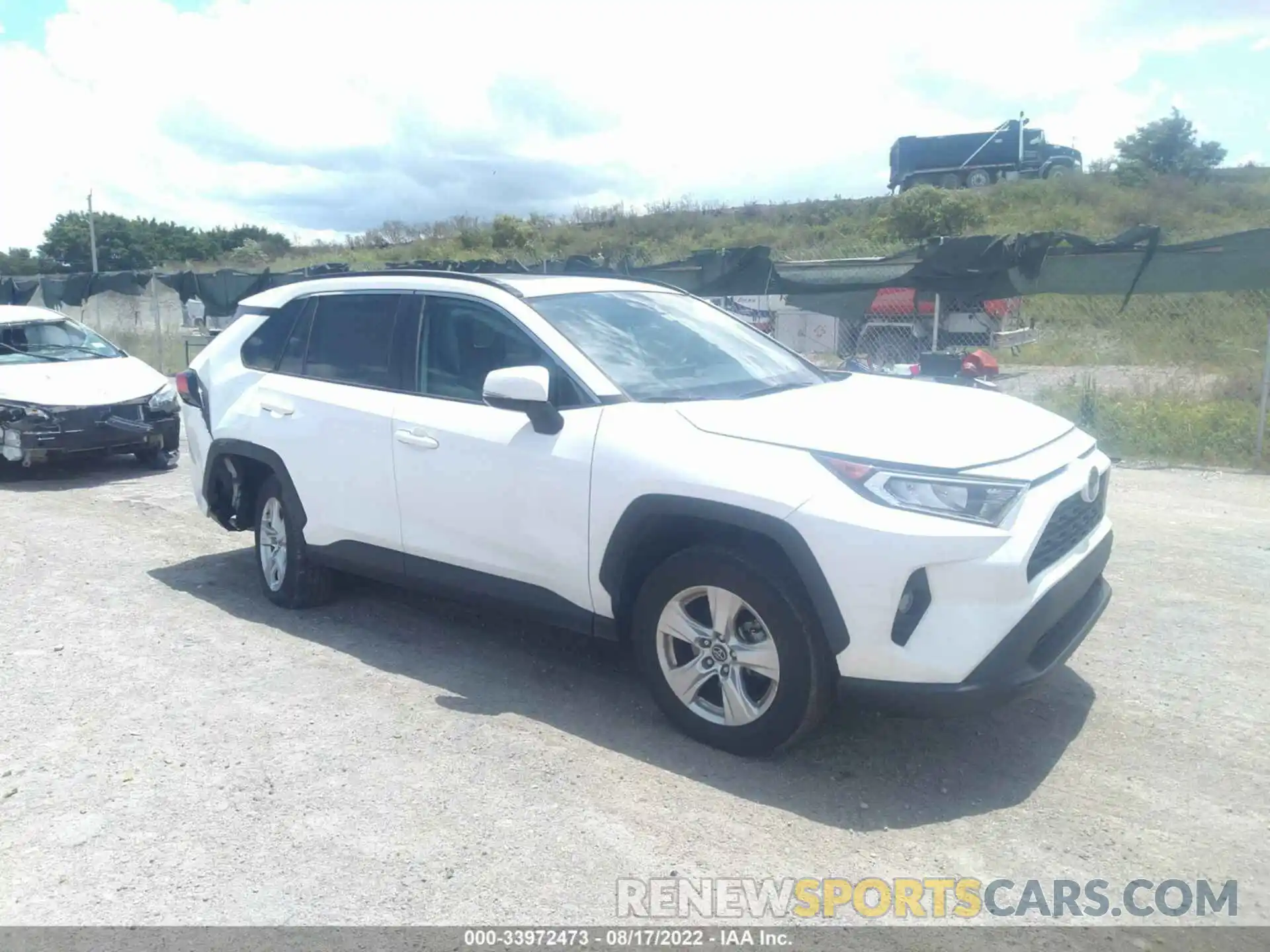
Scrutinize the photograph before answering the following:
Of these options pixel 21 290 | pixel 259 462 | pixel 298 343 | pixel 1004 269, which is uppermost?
pixel 1004 269

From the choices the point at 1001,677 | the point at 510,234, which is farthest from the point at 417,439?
the point at 510,234

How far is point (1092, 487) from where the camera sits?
4191mm

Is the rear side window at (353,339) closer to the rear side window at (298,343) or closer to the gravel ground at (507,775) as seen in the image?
the rear side window at (298,343)

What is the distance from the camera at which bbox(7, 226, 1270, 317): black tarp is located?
9.50 meters

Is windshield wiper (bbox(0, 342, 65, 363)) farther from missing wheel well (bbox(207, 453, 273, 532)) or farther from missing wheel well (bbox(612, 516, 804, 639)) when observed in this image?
missing wheel well (bbox(612, 516, 804, 639))

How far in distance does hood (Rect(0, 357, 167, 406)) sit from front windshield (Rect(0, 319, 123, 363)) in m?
0.17

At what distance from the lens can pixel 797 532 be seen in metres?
3.67

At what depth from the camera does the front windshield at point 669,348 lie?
459 cm

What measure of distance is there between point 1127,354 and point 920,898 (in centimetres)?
1211

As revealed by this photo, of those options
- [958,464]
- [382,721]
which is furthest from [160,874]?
[958,464]

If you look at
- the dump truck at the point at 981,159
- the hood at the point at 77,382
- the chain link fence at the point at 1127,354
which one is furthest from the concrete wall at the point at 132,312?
the dump truck at the point at 981,159

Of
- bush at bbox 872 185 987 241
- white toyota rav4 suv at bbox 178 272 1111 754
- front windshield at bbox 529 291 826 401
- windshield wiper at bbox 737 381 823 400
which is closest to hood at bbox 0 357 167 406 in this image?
white toyota rav4 suv at bbox 178 272 1111 754

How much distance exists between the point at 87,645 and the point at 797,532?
12.6ft

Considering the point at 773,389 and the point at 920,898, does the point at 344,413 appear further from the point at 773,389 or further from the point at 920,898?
the point at 920,898
